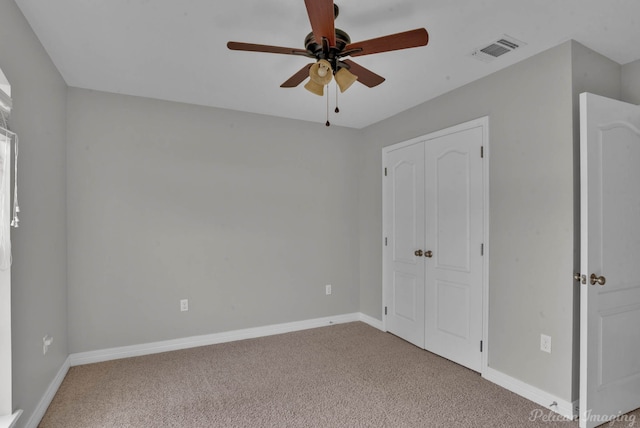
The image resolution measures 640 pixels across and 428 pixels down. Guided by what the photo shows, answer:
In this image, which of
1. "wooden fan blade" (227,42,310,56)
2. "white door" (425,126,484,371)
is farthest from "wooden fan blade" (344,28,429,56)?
"white door" (425,126,484,371)

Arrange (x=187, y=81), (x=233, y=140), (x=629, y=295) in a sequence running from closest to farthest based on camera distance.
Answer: (x=629, y=295), (x=187, y=81), (x=233, y=140)

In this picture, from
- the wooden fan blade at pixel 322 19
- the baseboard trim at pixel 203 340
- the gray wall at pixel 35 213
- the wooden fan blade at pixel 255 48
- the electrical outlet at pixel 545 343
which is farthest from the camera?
the baseboard trim at pixel 203 340

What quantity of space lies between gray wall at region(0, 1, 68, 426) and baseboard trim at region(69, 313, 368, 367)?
0.29m

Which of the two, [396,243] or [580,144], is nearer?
[580,144]

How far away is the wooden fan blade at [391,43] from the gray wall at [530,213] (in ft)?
4.24

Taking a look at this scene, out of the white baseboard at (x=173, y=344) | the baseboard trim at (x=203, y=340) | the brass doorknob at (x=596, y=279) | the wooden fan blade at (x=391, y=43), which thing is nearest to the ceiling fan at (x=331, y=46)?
the wooden fan blade at (x=391, y=43)

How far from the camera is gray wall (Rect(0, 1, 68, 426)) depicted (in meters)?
1.93

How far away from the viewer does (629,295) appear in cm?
232

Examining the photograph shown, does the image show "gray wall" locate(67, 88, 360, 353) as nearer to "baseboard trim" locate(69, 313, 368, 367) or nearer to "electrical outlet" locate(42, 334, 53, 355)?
"baseboard trim" locate(69, 313, 368, 367)

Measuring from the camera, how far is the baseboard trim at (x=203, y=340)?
314cm

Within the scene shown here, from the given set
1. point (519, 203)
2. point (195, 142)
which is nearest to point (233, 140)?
point (195, 142)

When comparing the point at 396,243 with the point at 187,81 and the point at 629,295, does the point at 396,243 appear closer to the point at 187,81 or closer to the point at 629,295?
the point at 629,295

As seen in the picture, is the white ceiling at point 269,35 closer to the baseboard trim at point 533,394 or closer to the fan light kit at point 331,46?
the fan light kit at point 331,46

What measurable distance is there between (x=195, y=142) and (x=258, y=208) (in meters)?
0.95
